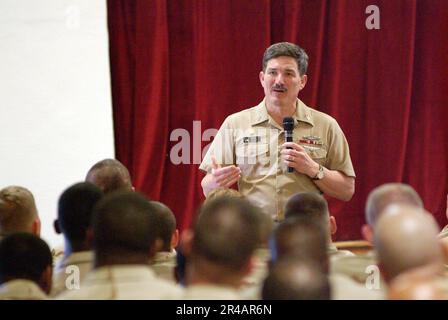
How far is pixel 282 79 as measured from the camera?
136 inches

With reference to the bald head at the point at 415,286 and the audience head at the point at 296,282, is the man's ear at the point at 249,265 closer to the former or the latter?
the audience head at the point at 296,282

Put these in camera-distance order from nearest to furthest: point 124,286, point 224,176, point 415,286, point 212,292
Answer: point 415,286 → point 212,292 → point 124,286 → point 224,176

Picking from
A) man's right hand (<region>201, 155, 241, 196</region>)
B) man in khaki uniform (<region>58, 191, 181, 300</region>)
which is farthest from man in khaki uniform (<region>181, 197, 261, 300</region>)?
man's right hand (<region>201, 155, 241, 196</region>)

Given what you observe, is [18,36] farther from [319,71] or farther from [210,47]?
[319,71]

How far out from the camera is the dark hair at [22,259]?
1.97 metres

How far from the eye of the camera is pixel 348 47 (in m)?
4.91

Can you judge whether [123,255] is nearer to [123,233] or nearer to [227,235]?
[123,233]

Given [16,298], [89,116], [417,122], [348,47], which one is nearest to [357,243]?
[417,122]

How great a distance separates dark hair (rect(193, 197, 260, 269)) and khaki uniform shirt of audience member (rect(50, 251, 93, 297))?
1.66ft

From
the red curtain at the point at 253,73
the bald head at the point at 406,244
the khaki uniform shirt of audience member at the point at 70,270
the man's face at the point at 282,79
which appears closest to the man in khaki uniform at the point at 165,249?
the khaki uniform shirt of audience member at the point at 70,270

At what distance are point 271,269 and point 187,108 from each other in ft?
11.2

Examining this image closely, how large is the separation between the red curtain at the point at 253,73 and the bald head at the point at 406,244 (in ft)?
11.0

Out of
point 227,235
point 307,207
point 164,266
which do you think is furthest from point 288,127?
point 227,235

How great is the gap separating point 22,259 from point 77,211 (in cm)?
29
